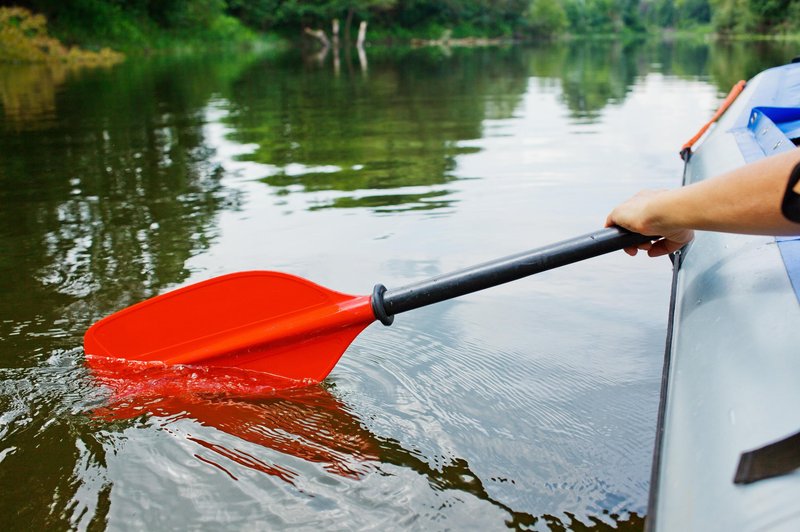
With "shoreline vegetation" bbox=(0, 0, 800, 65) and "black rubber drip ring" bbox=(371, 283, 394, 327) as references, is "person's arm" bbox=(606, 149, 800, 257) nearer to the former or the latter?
"black rubber drip ring" bbox=(371, 283, 394, 327)

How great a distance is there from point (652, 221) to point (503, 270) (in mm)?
479

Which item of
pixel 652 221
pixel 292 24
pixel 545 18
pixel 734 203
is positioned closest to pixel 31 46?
pixel 652 221

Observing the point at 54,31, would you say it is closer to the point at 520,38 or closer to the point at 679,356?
the point at 679,356

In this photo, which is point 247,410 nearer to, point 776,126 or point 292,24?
point 776,126

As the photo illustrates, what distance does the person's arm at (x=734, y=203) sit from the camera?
1138mm

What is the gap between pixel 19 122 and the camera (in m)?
8.08

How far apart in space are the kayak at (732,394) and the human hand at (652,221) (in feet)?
0.43

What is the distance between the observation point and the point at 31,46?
65.0 ft

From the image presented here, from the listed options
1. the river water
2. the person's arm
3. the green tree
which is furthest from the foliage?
the green tree

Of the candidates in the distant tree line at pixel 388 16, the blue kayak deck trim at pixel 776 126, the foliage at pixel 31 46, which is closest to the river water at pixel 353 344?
the blue kayak deck trim at pixel 776 126

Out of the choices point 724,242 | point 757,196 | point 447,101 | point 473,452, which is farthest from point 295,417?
point 447,101

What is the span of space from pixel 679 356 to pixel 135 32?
1126 inches

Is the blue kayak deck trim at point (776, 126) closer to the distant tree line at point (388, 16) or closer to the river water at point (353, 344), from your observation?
the river water at point (353, 344)

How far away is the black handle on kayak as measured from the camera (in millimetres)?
1754
